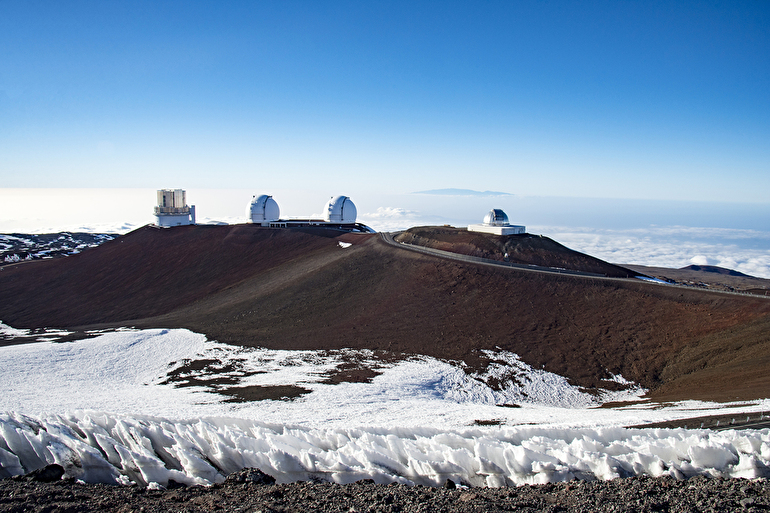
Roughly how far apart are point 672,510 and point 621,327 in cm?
2349

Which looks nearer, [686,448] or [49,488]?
[49,488]

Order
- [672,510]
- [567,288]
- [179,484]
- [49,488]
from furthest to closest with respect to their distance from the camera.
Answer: [567,288], [179,484], [49,488], [672,510]

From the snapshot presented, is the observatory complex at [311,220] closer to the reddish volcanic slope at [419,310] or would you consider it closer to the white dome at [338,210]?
the white dome at [338,210]

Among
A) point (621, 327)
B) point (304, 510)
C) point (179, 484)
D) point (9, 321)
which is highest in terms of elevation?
point (304, 510)

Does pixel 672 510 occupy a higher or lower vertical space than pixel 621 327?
higher

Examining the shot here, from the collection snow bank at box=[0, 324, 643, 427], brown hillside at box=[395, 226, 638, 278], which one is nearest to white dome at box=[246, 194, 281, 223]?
brown hillside at box=[395, 226, 638, 278]

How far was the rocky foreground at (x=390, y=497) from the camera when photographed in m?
5.81

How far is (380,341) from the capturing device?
87.2 feet

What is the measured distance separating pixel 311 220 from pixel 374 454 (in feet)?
170

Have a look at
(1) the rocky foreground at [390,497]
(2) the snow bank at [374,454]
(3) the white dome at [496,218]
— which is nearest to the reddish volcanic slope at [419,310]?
(3) the white dome at [496,218]

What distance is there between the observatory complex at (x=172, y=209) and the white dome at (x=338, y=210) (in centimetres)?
1878

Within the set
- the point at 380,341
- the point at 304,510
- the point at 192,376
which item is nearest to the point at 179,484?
the point at 304,510

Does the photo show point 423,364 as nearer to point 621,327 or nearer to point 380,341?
point 380,341

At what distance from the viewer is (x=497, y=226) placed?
42.8 meters
